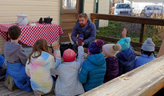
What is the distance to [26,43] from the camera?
4273 millimetres

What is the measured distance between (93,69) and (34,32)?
230 cm

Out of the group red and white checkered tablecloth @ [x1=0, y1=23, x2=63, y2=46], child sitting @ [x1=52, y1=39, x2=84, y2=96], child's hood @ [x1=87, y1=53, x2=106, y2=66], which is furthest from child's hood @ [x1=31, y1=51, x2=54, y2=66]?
red and white checkered tablecloth @ [x1=0, y1=23, x2=63, y2=46]

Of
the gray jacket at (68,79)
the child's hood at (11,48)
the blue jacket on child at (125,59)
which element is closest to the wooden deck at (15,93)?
the gray jacket at (68,79)

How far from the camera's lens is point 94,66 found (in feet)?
8.54

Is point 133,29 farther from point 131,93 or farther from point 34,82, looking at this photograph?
point 131,93

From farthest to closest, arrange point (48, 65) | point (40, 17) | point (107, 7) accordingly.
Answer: point (107, 7) → point (40, 17) → point (48, 65)

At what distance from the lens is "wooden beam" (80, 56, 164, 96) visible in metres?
1.12

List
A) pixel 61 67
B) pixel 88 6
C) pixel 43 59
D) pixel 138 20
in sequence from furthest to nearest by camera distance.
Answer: pixel 88 6
pixel 138 20
pixel 61 67
pixel 43 59

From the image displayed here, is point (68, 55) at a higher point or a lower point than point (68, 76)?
higher

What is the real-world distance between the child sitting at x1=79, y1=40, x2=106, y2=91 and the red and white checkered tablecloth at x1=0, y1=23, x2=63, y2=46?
7.01 feet

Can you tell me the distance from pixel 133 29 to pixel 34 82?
7.99 meters

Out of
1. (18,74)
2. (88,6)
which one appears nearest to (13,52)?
(18,74)

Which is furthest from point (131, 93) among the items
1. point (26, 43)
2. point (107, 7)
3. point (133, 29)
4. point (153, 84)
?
point (107, 7)

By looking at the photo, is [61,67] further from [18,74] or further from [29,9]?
[29,9]
